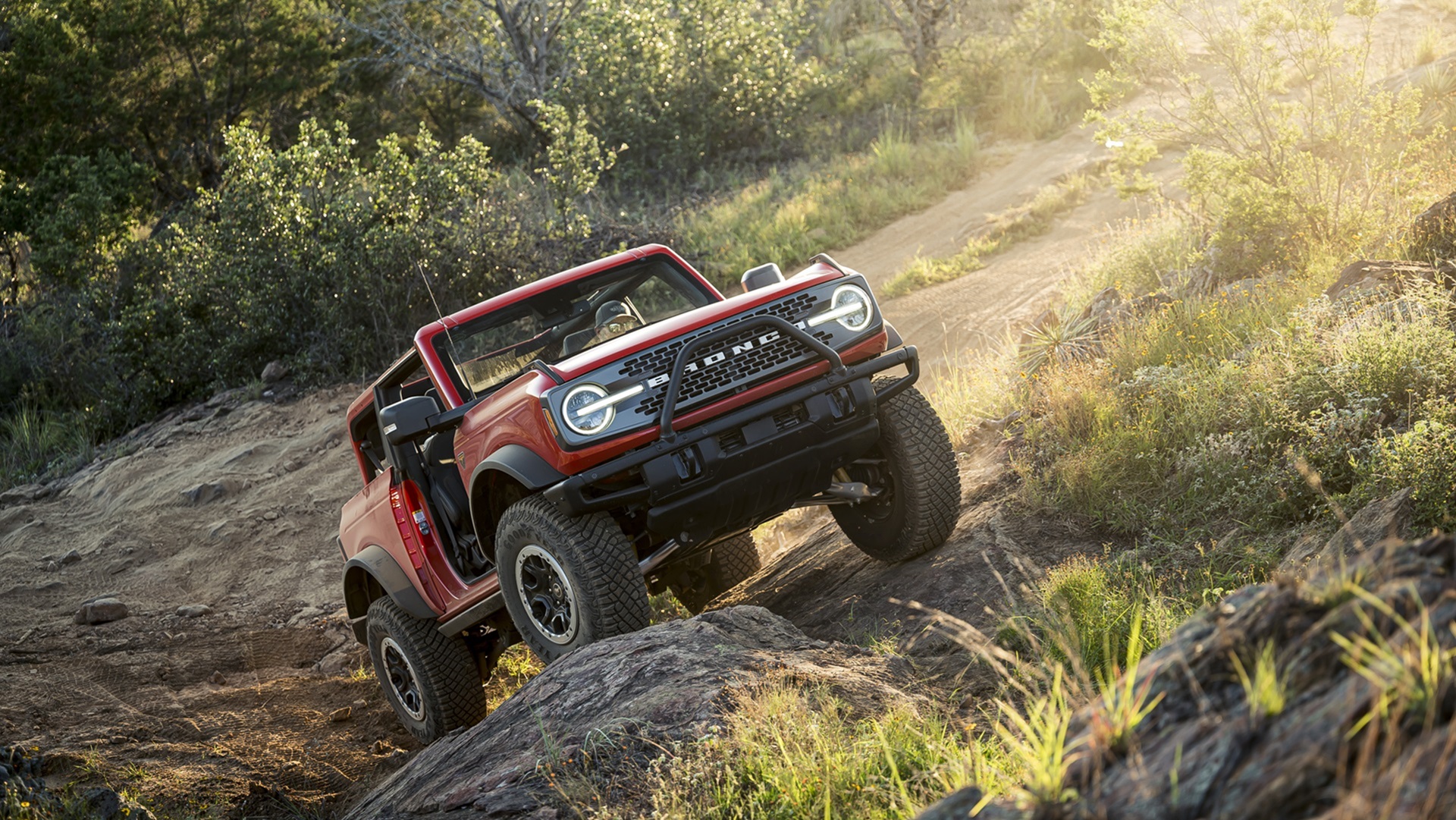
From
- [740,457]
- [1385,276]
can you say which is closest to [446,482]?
[740,457]

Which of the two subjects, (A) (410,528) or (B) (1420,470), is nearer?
(B) (1420,470)

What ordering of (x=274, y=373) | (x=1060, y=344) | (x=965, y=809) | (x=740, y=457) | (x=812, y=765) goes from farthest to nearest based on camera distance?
(x=274, y=373) < (x=1060, y=344) < (x=740, y=457) < (x=812, y=765) < (x=965, y=809)

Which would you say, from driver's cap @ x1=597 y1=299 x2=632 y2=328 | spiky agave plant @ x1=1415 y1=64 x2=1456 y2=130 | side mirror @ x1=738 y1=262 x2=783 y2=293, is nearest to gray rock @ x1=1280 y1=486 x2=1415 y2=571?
side mirror @ x1=738 y1=262 x2=783 y2=293

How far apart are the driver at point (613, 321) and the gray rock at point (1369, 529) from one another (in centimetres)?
318

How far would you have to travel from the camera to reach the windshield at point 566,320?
5887 mm

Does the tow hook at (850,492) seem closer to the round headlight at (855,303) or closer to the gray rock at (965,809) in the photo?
the round headlight at (855,303)

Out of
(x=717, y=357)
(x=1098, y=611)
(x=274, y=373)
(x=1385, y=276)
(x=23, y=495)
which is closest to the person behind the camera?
Answer: (x=1098, y=611)

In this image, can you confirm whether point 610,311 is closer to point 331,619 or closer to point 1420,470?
point 1420,470

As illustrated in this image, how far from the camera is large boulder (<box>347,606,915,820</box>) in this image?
365cm

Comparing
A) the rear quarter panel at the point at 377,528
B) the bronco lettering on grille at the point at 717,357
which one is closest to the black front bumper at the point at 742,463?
the bronco lettering on grille at the point at 717,357

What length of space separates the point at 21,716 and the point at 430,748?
12.6 feet

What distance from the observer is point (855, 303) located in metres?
5.16

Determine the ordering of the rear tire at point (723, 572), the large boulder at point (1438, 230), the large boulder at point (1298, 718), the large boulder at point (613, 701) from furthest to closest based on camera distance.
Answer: the rear tire at point (723, 572)
the large boulder at point (1438, 230)
the large boulder at point (613, 701)
the large boulder at point (1298, 718)

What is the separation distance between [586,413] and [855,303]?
1344 mm
